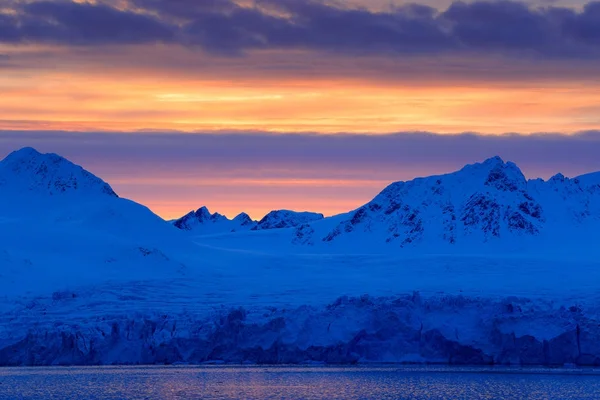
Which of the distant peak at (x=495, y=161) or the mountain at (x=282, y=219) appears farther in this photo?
the mountain at (x=282, y=219)

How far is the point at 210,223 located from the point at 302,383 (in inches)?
4454

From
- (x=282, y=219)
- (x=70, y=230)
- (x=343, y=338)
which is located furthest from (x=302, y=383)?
(x=282, y=219)

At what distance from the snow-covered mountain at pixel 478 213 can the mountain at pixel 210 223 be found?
47.7 metres

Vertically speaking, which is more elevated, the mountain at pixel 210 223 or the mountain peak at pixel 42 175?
the mountain at pixel 210 223

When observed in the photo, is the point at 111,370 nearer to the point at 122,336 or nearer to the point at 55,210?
the point at 122,336

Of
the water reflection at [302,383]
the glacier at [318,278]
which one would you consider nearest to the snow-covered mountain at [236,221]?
the glacier at [318,278]

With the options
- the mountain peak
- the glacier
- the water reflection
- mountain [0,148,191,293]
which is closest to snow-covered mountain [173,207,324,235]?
the glacier

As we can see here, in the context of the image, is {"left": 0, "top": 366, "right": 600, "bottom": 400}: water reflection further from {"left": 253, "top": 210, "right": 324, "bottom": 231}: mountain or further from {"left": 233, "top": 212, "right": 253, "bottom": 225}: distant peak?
{"left": 233, "top": 212, "right": 253, "bottom": 225}: distant peak

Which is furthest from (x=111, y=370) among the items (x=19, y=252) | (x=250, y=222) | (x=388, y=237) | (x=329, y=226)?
(x=250, y=222)

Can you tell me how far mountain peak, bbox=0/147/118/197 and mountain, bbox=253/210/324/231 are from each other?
61471 millimetres

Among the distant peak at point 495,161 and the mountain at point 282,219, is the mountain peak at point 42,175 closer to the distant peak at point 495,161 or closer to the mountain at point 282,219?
the distant peak at point 495,161

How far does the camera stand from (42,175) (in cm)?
9081

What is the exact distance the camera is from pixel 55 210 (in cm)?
9031

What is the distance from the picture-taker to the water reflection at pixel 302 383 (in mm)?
47750
